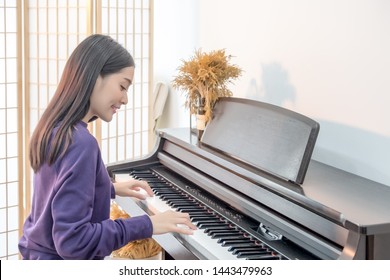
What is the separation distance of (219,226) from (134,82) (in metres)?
1.70

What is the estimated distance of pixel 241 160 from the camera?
227 centimetres

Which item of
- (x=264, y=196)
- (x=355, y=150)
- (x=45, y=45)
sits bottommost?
(x=264, y=196)

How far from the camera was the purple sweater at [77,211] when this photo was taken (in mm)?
1725

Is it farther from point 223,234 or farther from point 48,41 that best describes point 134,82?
point 223,234

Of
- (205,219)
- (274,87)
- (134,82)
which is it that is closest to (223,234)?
(205,219)

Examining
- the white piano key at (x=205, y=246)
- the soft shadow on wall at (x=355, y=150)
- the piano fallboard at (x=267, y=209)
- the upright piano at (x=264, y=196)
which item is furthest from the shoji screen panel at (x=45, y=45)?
the white piano key at (x=205, y=246)

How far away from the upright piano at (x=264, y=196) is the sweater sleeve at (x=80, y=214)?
0.31 m

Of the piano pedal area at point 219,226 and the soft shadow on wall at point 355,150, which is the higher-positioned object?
the soft shadow on wall at point 355,150

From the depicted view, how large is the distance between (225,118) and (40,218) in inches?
34.5

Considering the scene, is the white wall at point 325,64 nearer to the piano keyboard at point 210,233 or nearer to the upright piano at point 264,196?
the upright piano at point 264,196

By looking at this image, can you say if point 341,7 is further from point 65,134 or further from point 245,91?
point 65,134

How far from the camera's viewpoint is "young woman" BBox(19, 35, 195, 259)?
5.69 feet

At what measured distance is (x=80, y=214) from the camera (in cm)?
173

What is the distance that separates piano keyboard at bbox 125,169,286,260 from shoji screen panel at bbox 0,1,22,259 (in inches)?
43.7
